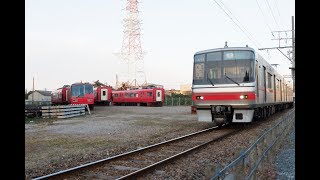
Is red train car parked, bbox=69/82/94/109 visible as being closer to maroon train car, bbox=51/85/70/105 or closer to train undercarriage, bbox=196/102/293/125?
maroon train car, bbox=51/85/70/105

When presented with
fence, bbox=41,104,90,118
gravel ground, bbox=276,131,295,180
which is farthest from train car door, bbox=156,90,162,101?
gravel ground, bbox=276,131,295,180

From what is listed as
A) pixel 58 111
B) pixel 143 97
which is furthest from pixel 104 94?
pixel 58 111

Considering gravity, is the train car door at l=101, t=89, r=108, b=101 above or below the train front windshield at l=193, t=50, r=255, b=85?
below

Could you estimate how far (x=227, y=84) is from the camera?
13.1 m

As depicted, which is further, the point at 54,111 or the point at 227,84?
the point at 54,111

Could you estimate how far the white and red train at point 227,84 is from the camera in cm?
1301

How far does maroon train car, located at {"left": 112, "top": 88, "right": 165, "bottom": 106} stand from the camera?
46.5 metres

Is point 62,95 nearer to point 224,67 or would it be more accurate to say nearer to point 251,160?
point 224,67

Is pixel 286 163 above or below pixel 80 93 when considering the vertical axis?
below

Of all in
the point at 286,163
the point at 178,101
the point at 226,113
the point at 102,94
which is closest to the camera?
the point at 286,163

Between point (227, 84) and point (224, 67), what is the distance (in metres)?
0.77

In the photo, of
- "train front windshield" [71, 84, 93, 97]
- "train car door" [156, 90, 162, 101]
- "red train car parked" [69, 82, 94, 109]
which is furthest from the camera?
"train car door" [156, 90, 162, 101]
